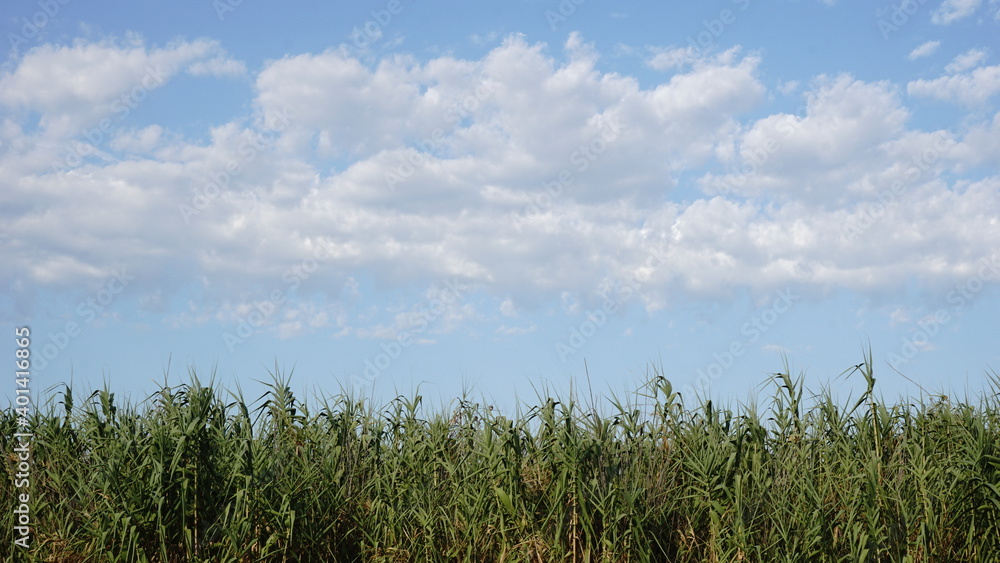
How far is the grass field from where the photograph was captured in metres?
6.54

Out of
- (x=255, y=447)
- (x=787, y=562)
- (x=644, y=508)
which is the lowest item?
(x=787, y=562)

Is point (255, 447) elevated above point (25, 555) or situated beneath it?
elevated above

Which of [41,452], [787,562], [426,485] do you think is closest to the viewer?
[787,562]

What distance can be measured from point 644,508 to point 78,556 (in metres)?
5.13

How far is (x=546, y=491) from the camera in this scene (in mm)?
6957

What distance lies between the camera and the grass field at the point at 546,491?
654cm

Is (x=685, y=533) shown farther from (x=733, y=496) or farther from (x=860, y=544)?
(x=860, y=544)

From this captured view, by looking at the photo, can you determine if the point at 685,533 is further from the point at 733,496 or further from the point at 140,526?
the point at 140,526

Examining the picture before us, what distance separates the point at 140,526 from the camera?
6.39 metres

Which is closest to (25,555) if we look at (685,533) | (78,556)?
(78,556)

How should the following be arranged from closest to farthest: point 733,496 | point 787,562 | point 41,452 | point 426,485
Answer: point 787,562
point 733,496
point 426,485
point 41,452

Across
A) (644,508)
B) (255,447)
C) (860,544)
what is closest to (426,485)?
(255,447)

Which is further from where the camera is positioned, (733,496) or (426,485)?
(426,485)

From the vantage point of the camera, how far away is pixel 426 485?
7.67 metres
